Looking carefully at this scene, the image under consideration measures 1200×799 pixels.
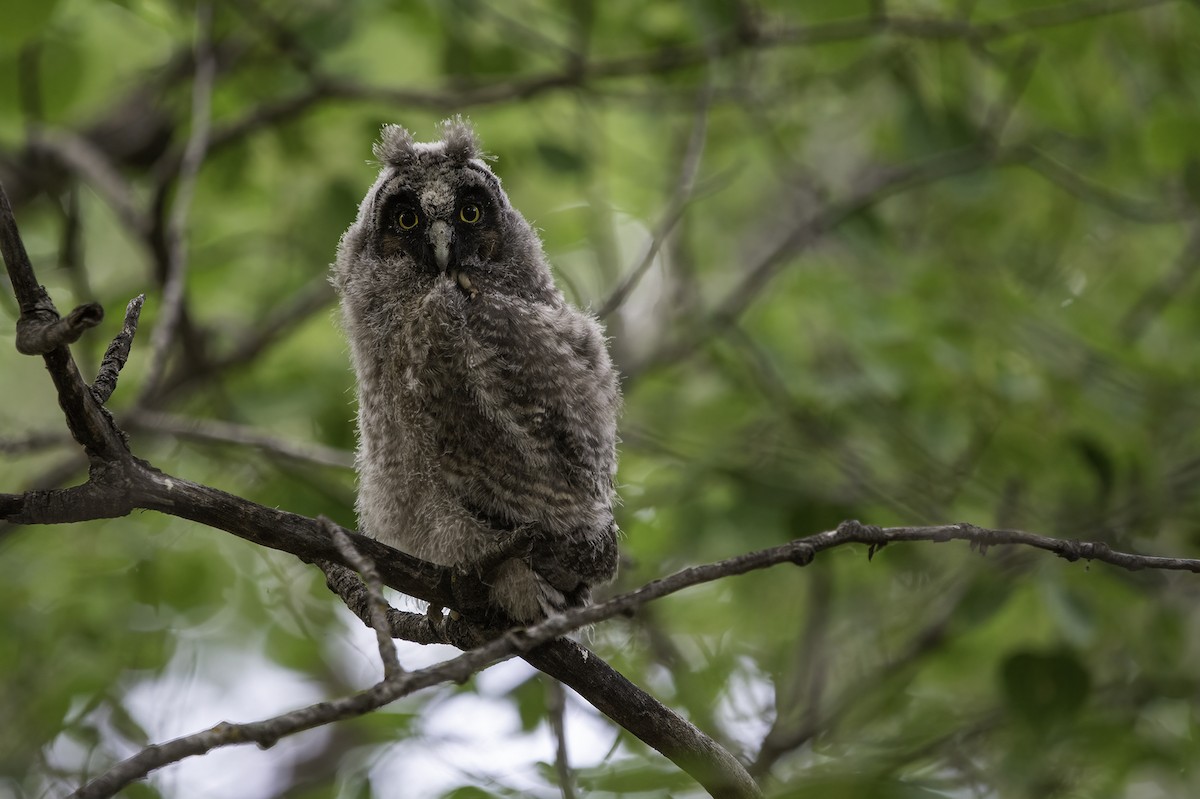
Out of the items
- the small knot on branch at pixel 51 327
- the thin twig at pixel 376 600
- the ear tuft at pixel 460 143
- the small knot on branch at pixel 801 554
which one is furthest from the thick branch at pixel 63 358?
the ear tuft at pixel 460 143

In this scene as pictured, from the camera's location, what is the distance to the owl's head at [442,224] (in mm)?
2027

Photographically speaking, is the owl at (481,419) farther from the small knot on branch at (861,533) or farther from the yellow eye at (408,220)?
the small knot on branch at (861,533)

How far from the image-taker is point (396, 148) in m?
2.17

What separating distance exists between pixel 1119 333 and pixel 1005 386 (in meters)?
0.75

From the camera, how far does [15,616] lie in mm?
3174

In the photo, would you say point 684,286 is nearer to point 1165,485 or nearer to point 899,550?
point 899,550

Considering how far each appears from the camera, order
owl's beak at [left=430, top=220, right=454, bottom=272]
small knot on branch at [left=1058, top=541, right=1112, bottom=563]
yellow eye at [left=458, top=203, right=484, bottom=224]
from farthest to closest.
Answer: yellow eye at [left=458, top=203, right=484, bottom=224] < owl's beak at [left=430, top=220, right=454, bottom=272] < small knot on branch at [left=1058, top=541, right=1112, bottom=563]

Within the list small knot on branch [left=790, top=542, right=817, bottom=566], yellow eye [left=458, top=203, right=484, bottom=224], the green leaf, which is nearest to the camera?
small knot on branch [left=790, top=542, right=817, bottom=566]

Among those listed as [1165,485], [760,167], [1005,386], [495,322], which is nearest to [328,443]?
[495,322]

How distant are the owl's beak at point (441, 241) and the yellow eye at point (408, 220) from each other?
54mm

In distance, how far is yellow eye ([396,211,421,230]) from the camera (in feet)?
6.81

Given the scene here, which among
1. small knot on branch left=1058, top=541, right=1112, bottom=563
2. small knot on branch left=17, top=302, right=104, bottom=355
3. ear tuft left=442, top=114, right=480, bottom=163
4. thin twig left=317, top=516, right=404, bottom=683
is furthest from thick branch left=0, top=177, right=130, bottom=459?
small knot on branch left=1058, top=541, right=1112, bottom=563

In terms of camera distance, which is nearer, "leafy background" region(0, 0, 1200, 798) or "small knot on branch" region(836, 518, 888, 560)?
"small knot on branch" region(836, 518, 888, 560)

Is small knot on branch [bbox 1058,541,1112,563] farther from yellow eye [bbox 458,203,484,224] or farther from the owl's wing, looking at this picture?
yellow eye [bbox 458,203,484,224]
